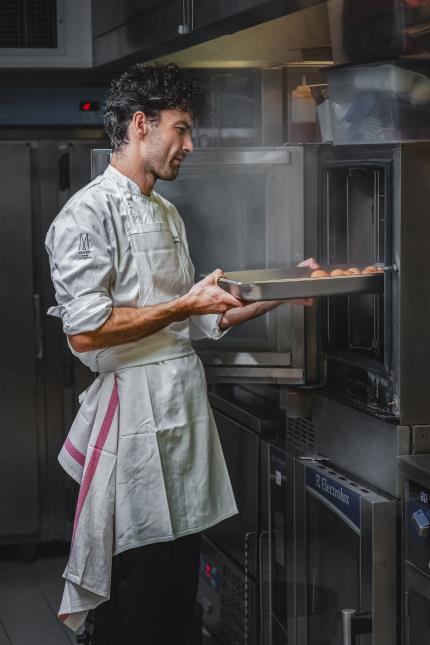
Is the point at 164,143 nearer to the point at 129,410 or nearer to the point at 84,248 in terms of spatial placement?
the point at 84,248

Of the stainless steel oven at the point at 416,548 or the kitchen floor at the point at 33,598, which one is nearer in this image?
the stainless steel oven at the point at 416,548

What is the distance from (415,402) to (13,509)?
8.21ft

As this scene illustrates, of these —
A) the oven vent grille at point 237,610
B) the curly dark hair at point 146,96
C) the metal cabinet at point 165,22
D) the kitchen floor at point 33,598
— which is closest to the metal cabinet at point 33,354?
the kitchen floor at point 33,598

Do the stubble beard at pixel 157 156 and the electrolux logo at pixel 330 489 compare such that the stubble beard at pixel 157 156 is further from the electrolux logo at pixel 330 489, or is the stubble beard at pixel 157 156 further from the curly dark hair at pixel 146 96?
the electrolux logo at pixel 330 489

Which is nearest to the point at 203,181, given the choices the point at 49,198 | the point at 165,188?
the point at 165,188

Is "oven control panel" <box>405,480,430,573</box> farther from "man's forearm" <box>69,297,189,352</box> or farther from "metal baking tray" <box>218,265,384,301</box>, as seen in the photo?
"man's forearm" <box>69,297,189,352</box>

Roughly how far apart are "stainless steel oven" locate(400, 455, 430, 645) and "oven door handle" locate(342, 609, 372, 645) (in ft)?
0.28

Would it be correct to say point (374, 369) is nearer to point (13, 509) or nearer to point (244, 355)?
point (244, 355)

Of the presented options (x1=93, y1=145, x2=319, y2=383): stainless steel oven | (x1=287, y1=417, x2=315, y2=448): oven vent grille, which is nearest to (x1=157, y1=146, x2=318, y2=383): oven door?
(x1=93, y1=145, x2=319, y2=383): stainless steel oven

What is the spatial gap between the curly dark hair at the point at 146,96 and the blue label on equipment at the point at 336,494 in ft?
3.01

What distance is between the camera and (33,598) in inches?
159

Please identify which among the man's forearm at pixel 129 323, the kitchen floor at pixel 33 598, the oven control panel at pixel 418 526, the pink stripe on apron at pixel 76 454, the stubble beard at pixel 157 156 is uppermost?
the stubble beard at pixel 157 156

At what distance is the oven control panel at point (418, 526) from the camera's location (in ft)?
7.05

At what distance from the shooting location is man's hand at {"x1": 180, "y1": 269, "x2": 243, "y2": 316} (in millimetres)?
2369
